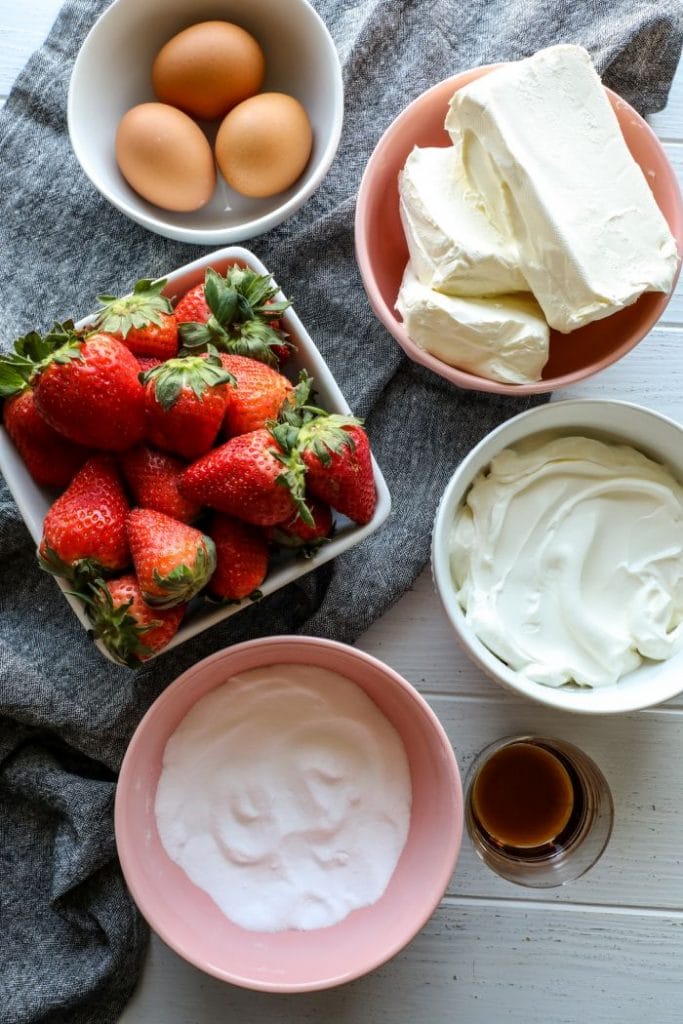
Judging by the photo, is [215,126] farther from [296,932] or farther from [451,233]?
[296,932]

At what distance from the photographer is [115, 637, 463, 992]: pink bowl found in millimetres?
1002

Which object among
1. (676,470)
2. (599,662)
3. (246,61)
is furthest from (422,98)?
(599,662)

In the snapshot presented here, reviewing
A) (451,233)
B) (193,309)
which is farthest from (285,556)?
(451,233)

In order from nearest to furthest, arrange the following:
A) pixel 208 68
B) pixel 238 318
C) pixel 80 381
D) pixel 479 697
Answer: pixel 80 381 → pixel 238 318 → pixel 208 68 → pixel 479 697

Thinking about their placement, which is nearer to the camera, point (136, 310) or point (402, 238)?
point (136, 310)

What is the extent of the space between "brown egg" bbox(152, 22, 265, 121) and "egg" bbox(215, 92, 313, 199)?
0.09ft

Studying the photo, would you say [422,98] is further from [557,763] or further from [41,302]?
[557,763]

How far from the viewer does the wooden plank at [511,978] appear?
45.4 inches

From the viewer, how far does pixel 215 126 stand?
3.68 feet

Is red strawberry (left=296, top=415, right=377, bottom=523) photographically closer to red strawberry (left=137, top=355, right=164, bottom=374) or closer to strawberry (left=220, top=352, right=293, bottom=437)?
strawberry (left=220, top=352, right=293, bottom=437)

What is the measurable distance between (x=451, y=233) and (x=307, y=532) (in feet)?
1.12

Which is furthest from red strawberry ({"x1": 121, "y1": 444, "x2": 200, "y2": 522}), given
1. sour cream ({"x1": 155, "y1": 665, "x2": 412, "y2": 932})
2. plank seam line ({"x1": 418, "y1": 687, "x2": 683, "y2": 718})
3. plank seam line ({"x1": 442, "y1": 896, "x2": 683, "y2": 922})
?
plank seam line ({"x1": 442, "y1": 896, "x2": 683, "y2": 922})

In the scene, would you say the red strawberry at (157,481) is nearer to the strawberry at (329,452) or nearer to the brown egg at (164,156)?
the strawberry at (329,452)

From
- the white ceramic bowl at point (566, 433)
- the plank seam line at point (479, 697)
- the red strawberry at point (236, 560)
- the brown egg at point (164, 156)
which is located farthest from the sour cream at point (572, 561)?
the brown egg at point (164, 156)
